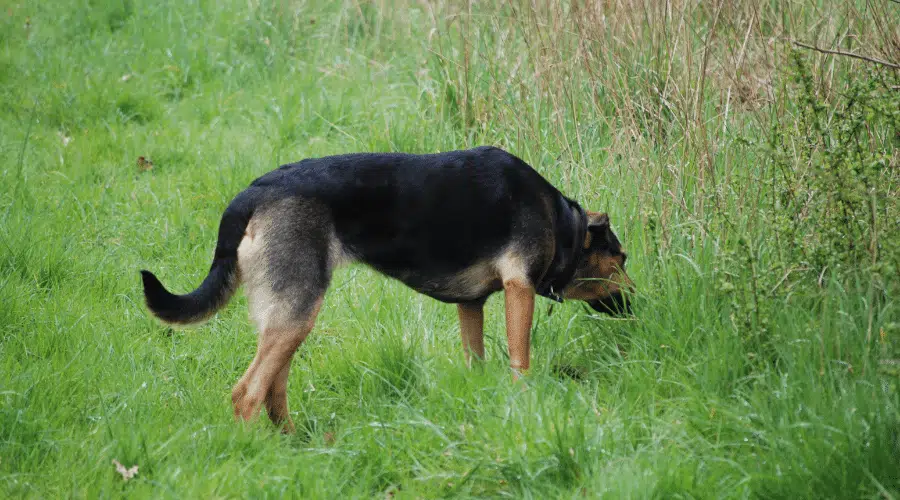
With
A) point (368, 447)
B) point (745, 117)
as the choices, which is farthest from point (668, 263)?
point (368, 447)

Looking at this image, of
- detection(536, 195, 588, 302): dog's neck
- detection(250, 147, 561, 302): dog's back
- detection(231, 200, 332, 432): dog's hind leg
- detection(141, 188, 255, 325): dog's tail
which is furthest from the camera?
detection(536, 195, 588, 302): dog's neck

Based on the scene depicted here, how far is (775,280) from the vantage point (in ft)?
12.6

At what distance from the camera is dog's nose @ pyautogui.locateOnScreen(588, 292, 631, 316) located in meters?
4.40

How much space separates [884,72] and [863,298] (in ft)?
4.76

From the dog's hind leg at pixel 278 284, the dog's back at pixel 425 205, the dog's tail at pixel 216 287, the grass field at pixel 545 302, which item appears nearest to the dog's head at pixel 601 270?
the grass field at pixel 545 302

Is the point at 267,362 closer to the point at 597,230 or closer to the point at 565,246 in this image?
the point at 565,246

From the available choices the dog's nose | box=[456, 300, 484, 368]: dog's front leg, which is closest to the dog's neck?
the dog's nose

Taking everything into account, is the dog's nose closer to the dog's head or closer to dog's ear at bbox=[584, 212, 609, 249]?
the dog's head

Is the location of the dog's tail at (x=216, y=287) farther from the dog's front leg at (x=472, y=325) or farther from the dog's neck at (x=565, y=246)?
the dog's neck at (x=565, y=246)

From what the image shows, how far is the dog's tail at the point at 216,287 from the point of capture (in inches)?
144

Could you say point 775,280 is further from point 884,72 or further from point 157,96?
point 157,96

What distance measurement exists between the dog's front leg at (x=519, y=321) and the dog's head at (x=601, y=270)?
45 centimetres

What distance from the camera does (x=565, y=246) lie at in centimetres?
433

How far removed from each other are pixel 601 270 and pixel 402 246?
1061 mm
